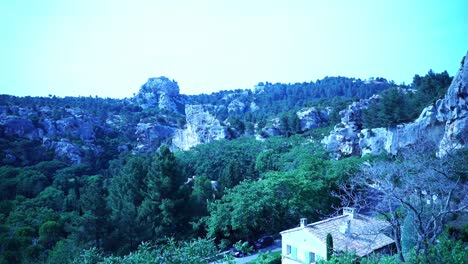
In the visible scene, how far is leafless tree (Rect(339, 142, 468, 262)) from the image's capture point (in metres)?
11.3

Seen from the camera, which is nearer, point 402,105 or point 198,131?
point 402,105

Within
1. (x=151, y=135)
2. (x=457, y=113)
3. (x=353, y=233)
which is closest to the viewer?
(x=353, y=233)

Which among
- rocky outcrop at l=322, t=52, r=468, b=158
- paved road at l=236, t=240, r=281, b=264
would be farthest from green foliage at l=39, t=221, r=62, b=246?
rocky outcrop at l=322, t=52, r=468, b=158

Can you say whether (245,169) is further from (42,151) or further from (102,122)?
(102,122)

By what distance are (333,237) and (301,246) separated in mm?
1930

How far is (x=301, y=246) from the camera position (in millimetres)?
19328

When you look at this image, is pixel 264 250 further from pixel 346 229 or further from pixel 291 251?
pixel 346 229

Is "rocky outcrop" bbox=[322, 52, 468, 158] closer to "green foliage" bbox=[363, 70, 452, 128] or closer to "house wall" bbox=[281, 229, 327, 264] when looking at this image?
"green foliage" bbox=[363, 70, 452, 128]

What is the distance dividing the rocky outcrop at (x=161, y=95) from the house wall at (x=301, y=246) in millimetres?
106798

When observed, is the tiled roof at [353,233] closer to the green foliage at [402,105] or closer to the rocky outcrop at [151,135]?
the green foliage at [402,105]

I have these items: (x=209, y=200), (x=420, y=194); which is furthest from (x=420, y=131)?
(x=420, y=194)

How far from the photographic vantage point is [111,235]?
23.3 metres

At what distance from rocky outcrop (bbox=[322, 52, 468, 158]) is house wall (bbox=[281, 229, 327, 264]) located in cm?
1137

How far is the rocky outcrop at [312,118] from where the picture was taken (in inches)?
2638
